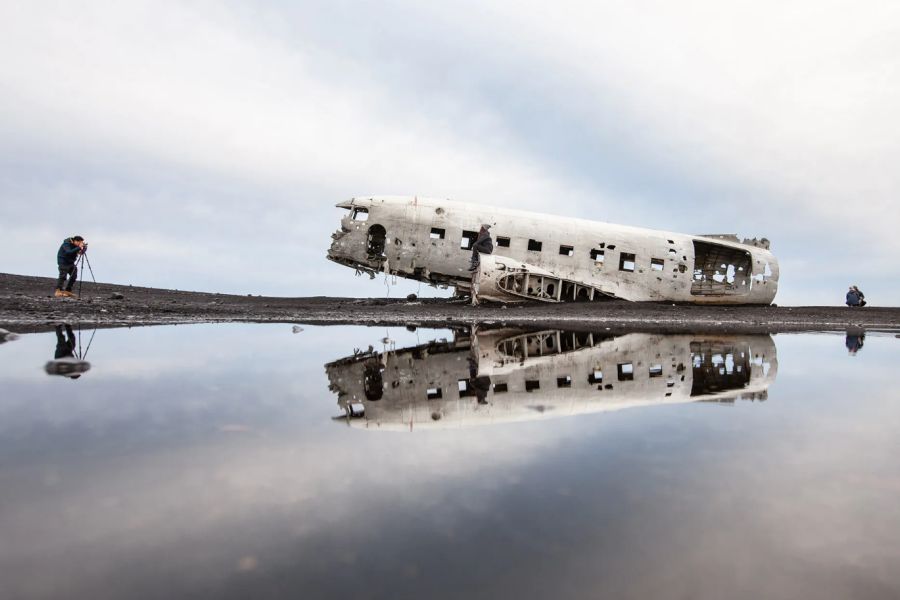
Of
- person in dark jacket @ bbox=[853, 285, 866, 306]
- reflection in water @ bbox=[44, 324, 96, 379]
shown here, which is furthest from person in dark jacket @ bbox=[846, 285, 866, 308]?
reflection in water @ bbox=[44, 324, 96, 379]

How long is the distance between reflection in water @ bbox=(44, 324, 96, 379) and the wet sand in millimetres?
1891

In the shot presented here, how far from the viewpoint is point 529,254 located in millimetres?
20359

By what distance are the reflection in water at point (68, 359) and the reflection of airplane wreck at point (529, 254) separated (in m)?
11.8

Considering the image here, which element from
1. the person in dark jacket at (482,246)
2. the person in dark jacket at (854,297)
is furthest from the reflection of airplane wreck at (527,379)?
the person in dark jacket at (854,297)

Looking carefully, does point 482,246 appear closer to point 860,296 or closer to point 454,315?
point 454,315

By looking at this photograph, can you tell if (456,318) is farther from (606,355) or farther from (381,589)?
(381,589)

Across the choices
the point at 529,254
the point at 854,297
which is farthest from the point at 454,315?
the point at 854,297

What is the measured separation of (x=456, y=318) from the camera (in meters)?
16.0

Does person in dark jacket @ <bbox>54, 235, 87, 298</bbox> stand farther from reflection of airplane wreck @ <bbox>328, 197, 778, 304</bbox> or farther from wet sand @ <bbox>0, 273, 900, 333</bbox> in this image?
reflection of airplane wreck @ <bbox>328, 197, 778, 304</bbox>

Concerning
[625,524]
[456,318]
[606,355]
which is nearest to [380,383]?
[625,524]

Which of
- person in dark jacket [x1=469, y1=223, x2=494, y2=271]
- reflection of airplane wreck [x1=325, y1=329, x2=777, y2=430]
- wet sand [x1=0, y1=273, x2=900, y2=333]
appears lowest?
reflection of airplane wreck [x1=325, y1=329, x2=777, y2=430]

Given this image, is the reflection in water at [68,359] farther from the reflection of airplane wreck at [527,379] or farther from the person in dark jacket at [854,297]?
the person in dark jacket at [854,297]

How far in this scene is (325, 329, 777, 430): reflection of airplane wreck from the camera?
417 centimetres

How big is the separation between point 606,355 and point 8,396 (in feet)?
22.7
